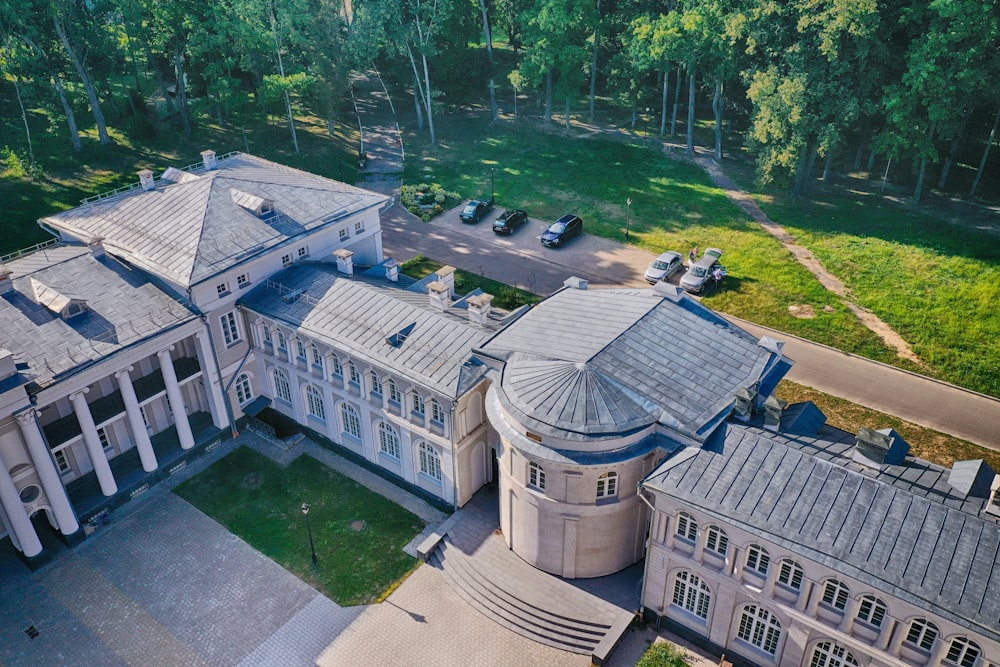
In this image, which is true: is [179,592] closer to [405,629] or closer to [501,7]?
[405,629]

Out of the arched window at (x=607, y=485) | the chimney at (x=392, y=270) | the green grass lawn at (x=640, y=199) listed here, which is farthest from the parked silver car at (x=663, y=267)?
the arched window at (x=607, y=485)

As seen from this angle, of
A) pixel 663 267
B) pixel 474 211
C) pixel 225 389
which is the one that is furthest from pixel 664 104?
pixel 225 389

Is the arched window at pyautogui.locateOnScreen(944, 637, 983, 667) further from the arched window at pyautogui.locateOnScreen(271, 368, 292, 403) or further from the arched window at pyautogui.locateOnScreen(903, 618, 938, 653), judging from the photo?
the arched window at pyautogui.locateOnScreen(271, 368, 292, 403)

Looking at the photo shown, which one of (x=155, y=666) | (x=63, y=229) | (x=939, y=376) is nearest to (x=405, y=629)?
(x=155, y=666)

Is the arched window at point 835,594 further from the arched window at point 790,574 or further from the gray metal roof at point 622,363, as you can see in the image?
the gray metal roof at point 622,363

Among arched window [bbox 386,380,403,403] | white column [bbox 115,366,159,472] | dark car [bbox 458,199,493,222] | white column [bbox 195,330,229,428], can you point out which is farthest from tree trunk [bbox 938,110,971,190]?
white column [bbox 115,366,159,472]

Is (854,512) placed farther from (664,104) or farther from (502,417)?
(664,104)
